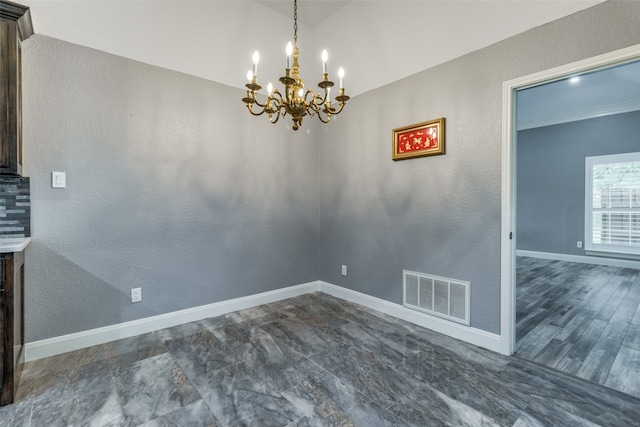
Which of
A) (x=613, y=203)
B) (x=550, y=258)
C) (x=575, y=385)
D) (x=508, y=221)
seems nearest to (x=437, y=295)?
(x=508, y=221)

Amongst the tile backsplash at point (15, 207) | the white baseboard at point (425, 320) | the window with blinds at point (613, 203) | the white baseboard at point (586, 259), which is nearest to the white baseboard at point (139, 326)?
the white baseboard at point (425, 320)

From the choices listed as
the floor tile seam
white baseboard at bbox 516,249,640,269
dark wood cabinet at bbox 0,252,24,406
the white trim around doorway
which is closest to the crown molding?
dark wood cabinet at bbox 0,252,24,406

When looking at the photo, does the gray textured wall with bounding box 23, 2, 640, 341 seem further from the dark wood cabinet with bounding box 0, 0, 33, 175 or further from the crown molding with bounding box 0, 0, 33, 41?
the dark wood cabinet with bounding box 0, 0, 33, 175

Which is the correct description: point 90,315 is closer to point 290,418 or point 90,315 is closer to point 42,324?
point 42,324

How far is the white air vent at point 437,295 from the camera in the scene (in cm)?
257

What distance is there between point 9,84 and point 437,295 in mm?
3548

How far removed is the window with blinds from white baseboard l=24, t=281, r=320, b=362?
6.31m

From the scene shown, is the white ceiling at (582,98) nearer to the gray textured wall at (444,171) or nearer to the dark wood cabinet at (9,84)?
the gray textured wall at (444,171)

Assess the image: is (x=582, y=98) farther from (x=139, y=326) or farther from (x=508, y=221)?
(x=139, y=326)

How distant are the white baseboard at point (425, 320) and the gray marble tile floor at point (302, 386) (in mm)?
82

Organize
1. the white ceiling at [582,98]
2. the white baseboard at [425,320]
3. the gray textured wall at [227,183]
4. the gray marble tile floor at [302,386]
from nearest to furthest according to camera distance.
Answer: the gray marble tile floor at [302,386] → the gray textured wall at [227,183] → the white baseboard at [425,320] → the white ceiling at [582,98]

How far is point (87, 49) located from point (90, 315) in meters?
2.18

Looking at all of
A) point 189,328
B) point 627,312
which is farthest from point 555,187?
point 189,328

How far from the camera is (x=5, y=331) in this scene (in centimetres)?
168
